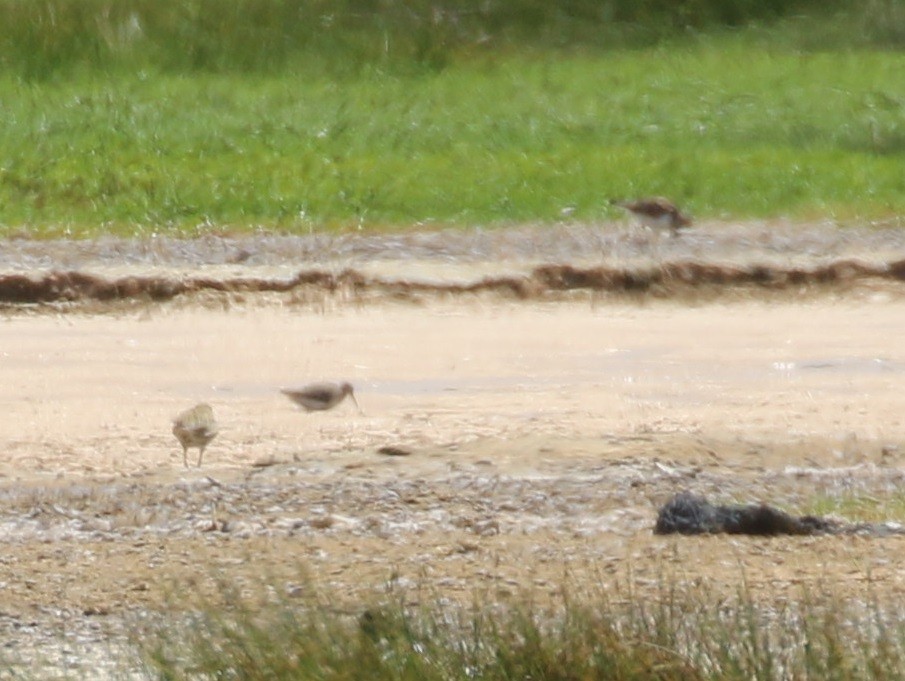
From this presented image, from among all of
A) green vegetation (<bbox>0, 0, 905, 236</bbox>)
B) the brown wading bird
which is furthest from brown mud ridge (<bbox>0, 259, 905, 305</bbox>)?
green vegetation (<bbox>0, 0, 905, 236</bbox>)

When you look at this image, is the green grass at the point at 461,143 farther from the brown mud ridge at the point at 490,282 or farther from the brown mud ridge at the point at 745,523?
the brown mud ridge at the point at 745,523

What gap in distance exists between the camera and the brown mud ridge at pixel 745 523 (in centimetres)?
808

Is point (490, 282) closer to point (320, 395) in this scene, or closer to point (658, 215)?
point (658, 215)

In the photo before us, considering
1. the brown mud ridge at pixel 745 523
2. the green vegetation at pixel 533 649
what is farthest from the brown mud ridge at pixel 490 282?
the green vegetation at pixel 533 649

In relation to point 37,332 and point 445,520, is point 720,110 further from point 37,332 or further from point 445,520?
point 445,520

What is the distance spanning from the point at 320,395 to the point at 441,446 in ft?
2.52

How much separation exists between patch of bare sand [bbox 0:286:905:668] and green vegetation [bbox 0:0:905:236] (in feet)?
8.73

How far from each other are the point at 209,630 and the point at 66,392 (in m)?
5.35

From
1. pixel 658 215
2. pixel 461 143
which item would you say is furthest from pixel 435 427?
pixel 461 143

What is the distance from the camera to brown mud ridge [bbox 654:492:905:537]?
318 inches

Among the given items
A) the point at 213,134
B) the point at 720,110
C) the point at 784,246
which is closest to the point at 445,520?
the point at 784,246

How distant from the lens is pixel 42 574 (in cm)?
794

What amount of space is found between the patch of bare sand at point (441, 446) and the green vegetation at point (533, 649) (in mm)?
405

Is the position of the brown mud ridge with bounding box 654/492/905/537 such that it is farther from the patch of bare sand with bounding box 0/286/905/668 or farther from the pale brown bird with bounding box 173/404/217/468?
the pale brown bird with bounding box 173/404/217/468
